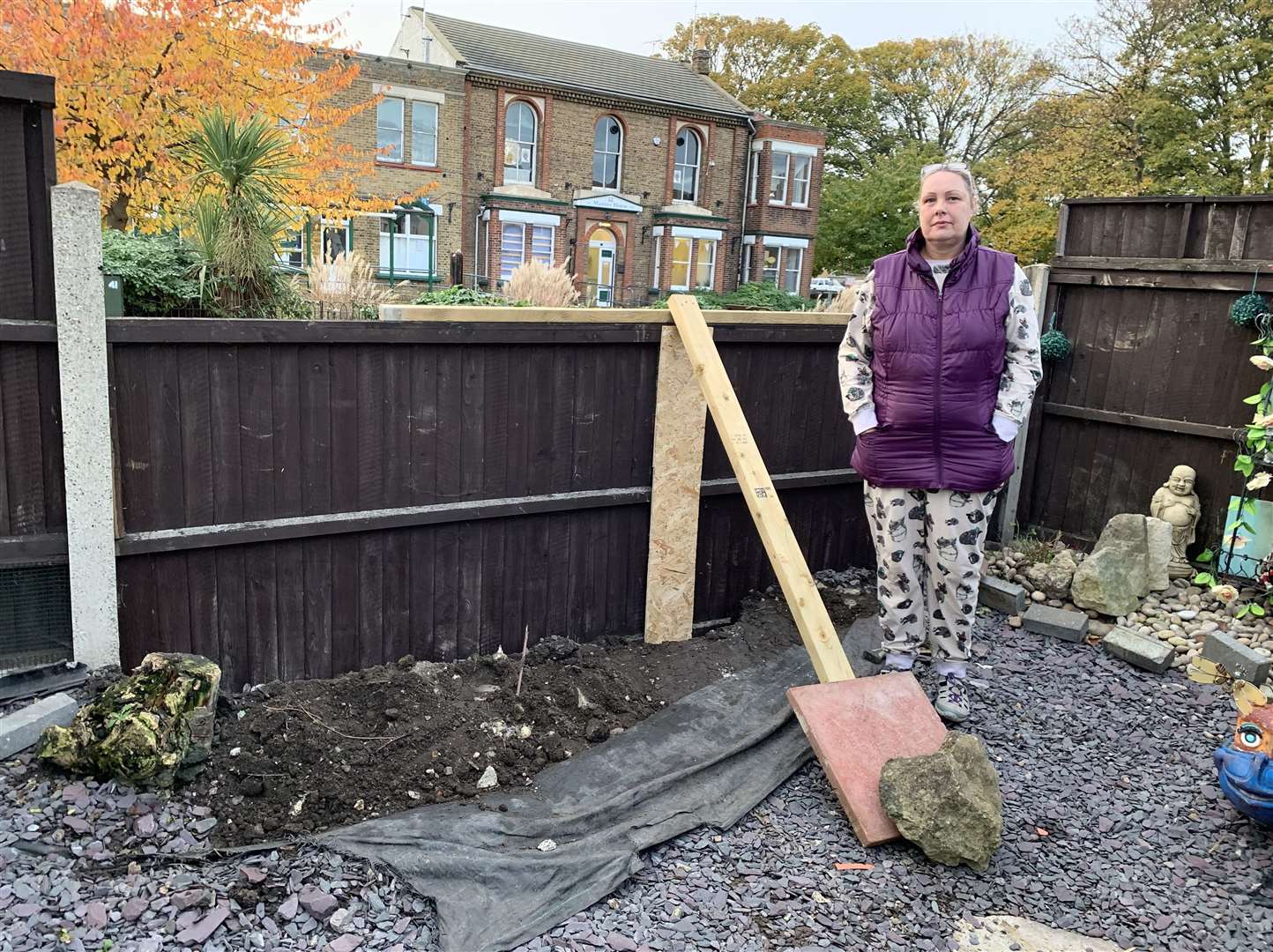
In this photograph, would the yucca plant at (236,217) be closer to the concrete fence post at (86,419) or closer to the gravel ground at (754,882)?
the concrete fence post at (86,419)

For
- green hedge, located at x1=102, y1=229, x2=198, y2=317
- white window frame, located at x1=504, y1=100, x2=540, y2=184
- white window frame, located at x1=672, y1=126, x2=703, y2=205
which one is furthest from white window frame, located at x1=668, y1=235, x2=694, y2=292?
green hedge, located at x1=102, y1=229, x2=198, y2=317

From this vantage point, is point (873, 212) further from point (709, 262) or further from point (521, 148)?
point (521, 148)

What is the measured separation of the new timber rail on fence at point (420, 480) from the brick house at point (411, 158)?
17.1 meters

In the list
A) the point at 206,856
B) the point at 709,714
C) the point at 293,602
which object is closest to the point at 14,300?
the point at 293,602

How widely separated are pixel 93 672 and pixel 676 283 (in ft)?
78.4

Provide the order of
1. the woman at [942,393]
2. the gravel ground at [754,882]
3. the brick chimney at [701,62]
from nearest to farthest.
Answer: the gravel ground at [754,882]
the woman at [942,393]
the brick chimney at [701,62]

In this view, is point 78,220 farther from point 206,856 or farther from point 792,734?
point 792,734

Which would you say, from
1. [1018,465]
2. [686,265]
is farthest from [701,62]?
[1018,465]

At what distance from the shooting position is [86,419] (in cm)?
282

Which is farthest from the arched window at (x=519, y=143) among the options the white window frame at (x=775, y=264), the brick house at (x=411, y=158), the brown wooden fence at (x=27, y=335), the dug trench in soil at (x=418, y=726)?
the brown wooden fence at (x=27, y=335)

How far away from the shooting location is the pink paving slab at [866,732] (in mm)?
2758

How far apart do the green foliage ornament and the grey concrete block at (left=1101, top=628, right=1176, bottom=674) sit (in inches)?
70.9

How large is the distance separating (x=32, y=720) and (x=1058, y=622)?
4.20m

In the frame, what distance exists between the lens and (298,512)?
3297 millimetres
